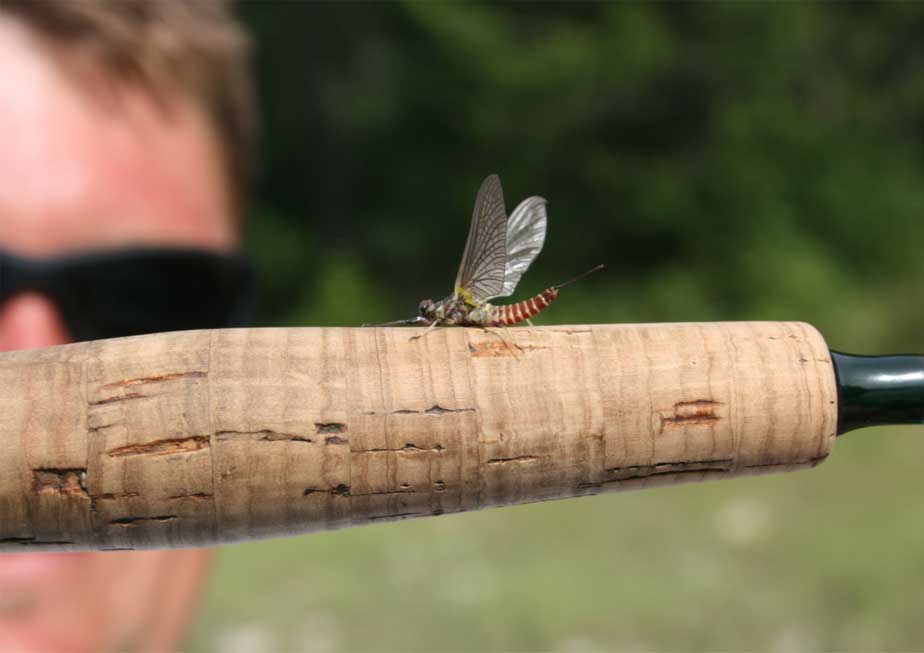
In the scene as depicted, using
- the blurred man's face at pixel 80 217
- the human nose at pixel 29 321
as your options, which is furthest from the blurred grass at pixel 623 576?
the human nose at pixel 29 321

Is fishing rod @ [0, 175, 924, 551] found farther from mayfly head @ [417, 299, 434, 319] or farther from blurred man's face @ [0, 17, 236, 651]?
blurred man's face @ [0, 17, 236, 651]

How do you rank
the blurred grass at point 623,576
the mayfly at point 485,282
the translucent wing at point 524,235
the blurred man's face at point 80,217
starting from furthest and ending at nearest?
1. the blurred grass at point 623,576
2. the blurred man's face at point 80,217
3. the translucent wing at point 524,235
4. the mayfly at point 485,282

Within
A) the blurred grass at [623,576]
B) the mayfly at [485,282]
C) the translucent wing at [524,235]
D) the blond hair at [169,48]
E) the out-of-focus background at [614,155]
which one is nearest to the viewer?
the mayfly at [485,282]

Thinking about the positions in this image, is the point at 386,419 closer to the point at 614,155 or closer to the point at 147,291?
the point at 147,291

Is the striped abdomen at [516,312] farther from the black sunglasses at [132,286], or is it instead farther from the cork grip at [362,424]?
the black sunglasses at [132,286]

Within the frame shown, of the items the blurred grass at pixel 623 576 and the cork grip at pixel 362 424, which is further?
the blurred grass at pixel 623 576

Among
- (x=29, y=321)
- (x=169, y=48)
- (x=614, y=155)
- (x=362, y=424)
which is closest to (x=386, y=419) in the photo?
(x=362, y=424)

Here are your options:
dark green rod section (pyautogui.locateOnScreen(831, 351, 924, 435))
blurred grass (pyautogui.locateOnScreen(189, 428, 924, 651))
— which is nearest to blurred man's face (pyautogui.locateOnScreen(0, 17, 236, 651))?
blurred grass (pyautogui.locateOnScreen(189, 428, 924, 651))

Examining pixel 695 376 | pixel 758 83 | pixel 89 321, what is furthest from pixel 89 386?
pixel 758 83
